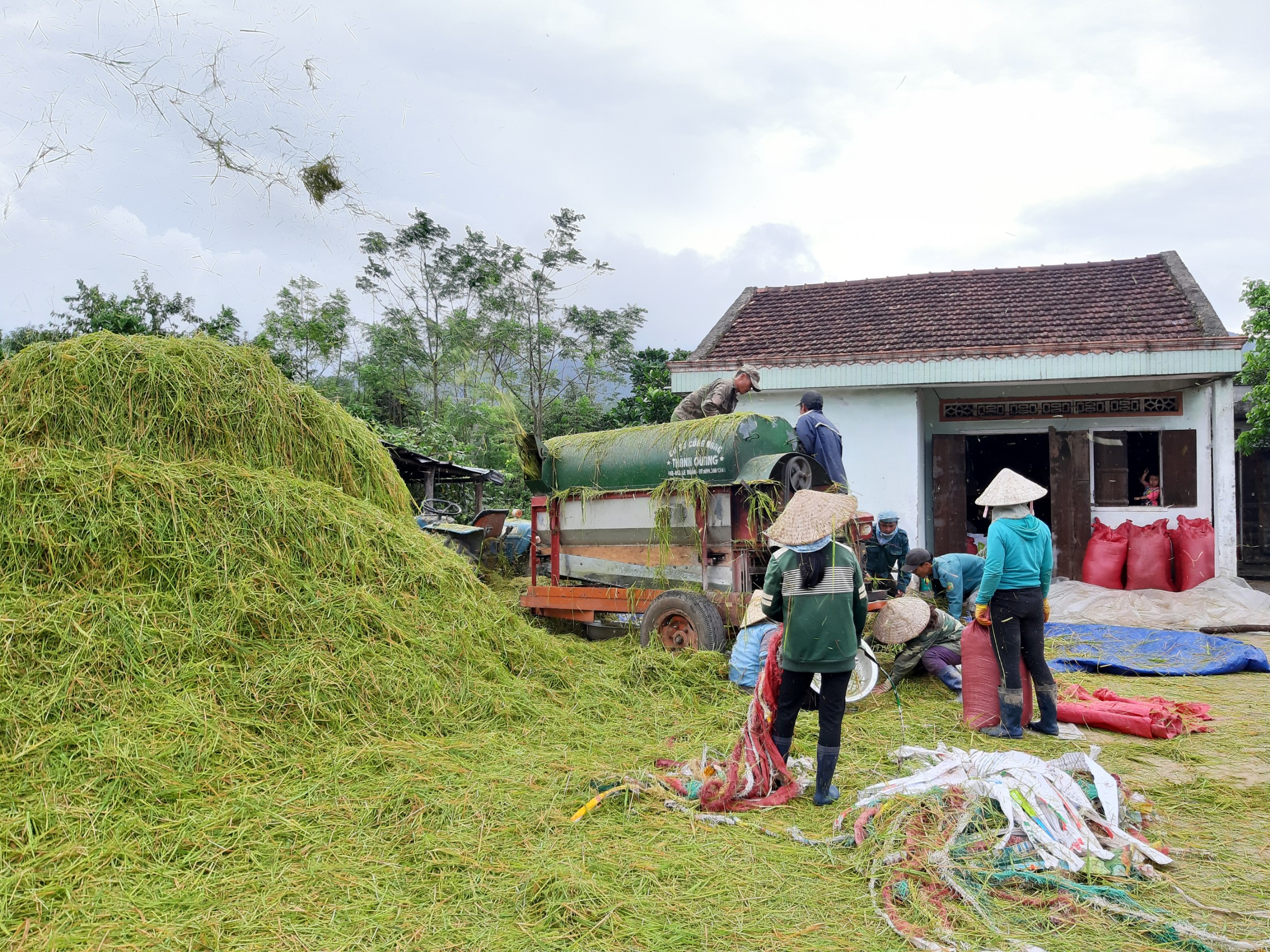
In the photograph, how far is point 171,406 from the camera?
563 centimetres

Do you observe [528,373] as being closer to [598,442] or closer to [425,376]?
[425,376]

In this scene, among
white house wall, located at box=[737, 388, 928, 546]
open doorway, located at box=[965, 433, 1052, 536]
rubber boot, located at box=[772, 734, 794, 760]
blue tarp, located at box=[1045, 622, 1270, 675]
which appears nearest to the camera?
rubber boot, located at box=[772, 734, 794, 760]

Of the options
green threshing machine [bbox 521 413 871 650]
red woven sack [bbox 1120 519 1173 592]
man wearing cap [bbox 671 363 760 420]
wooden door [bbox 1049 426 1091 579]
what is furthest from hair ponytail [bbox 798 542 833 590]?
wooden door [bbox 1049 426 1091 579]

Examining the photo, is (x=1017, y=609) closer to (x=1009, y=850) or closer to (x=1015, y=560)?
(x=1015, y=560)

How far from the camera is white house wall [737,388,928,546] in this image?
1129cm

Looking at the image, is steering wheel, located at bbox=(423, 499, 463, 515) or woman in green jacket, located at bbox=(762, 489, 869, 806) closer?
woman in green jacket, located at bbox=(762, 489, 869, 806)

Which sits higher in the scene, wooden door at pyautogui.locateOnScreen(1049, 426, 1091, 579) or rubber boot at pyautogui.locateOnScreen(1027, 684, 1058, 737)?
wooden door at pyautogui.locateOnScreen(1049, 426, 1091, 579)

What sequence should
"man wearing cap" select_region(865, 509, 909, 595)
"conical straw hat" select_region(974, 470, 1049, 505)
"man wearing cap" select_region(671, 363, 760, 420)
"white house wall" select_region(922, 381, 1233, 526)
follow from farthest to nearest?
"white house wall" select_region(922, 381, 1233, 526) < "man wearing cap" select_region(865, 509, 909, 595) < "man wearing cap" select_region(671, 363, 760, 420) < "conical straw hat" select_region(974, 470, 1049, 505)

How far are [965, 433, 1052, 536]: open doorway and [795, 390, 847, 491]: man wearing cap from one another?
20.9ft

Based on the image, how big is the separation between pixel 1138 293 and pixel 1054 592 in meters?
5.04

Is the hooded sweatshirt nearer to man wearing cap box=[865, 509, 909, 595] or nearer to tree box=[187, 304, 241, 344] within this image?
man wearing cap box=[865, 509, 909, 595]

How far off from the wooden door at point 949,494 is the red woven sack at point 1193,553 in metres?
2.59

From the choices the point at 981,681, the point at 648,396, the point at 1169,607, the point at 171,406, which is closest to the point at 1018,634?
the point at 981,681

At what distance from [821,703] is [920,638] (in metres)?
2.54
